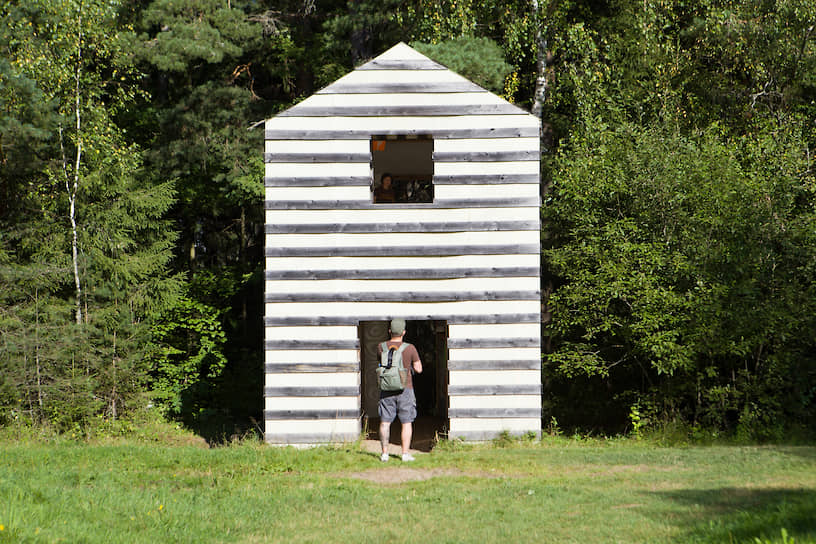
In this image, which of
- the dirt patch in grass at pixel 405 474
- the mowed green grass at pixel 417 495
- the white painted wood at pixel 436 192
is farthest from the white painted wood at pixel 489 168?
the dirt patch in grass at pixel 405 474

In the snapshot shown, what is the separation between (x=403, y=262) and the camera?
42.5ft

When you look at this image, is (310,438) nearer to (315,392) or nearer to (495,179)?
(315,392)

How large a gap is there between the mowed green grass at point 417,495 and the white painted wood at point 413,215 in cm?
333

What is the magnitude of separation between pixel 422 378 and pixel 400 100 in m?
7.47

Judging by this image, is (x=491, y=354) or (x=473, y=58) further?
(x=473, y=58)

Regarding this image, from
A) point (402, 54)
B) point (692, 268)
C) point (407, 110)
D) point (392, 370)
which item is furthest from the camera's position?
point (692, 268)

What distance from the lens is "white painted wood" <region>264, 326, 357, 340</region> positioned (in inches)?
506

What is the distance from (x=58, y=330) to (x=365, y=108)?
7.54 metres

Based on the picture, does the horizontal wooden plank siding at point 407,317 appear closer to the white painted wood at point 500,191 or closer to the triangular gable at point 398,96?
the white painted wood at point 500,191

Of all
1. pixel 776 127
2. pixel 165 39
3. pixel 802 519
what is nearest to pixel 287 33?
pixel 165 39

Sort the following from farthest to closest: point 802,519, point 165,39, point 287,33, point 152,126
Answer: point 152,126
point 287,33
point 165,39
point 802,519

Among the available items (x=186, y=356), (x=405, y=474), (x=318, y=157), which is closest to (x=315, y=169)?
(x=318, y=157)

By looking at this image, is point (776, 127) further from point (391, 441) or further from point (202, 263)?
point (202, 263)

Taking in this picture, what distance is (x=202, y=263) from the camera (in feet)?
86.8
